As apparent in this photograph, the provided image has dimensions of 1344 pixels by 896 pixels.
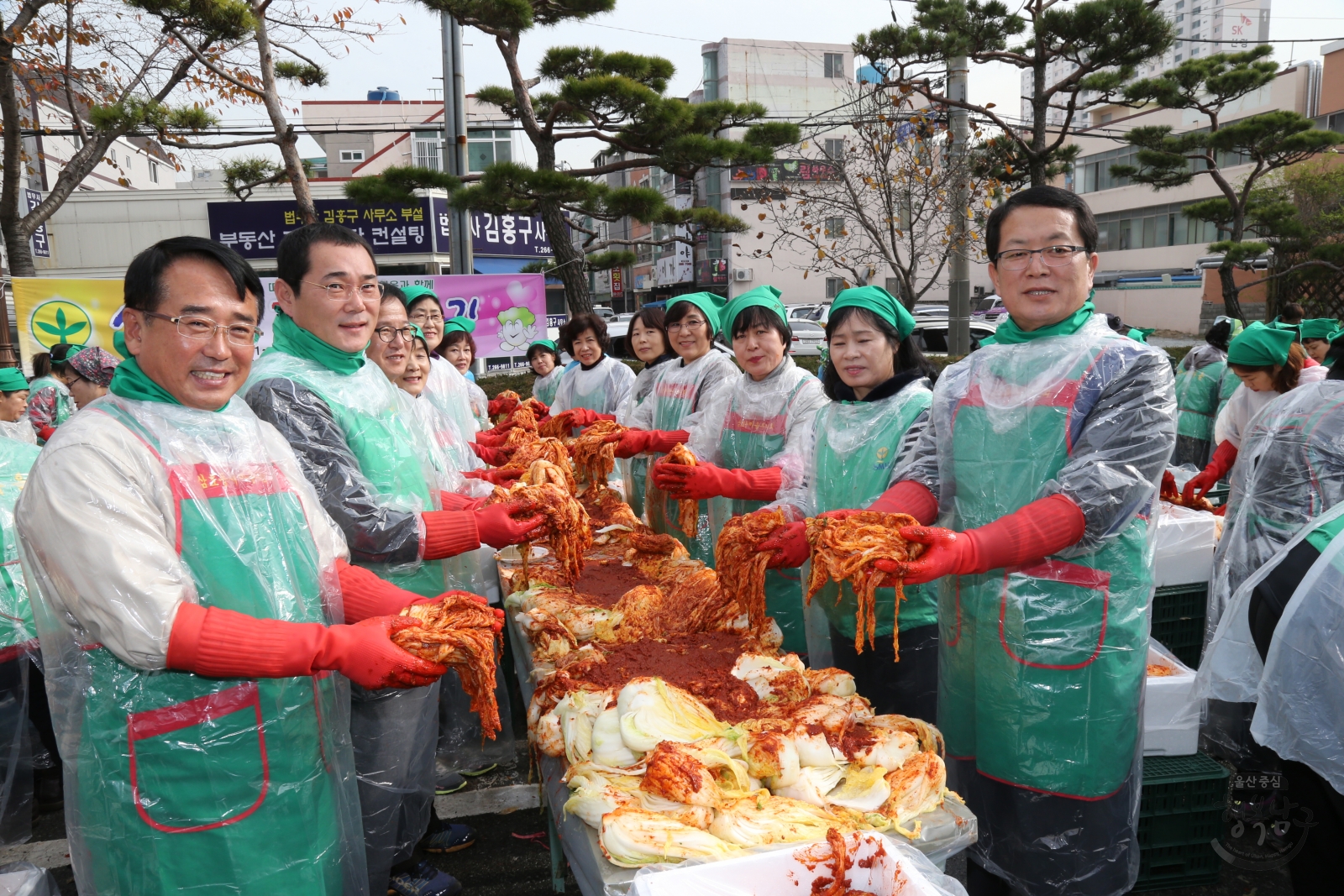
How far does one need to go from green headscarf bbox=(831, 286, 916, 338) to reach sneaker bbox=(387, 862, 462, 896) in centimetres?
243

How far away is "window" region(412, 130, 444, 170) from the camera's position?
1114 inches

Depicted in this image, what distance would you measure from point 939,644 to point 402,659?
1.62 meters

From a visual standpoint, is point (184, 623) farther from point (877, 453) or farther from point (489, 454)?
point (489, 454)

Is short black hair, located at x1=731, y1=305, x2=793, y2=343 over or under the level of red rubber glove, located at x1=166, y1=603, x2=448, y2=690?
over

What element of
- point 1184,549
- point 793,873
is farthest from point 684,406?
point 793,873

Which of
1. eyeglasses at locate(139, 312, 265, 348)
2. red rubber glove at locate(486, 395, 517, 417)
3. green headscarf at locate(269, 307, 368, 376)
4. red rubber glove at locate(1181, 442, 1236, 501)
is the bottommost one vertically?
red rubber glove at locate(1181, 442, 1236, 501)

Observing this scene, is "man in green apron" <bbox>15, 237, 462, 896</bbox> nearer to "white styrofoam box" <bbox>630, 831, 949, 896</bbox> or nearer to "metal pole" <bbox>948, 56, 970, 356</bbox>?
"white styrofoam box" <bbox>630, 831, 949, 896</bbox>

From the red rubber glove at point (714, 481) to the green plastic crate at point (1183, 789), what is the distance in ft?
5.50

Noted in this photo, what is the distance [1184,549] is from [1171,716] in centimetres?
156

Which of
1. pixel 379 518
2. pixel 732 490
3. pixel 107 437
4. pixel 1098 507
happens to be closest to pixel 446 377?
pixel 732 490

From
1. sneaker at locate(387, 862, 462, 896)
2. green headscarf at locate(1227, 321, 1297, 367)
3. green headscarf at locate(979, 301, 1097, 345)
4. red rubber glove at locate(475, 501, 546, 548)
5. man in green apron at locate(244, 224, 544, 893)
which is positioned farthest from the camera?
green headscarf at locate(1227, 321, 1297, 367)

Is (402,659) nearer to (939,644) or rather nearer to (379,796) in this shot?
(379,796)

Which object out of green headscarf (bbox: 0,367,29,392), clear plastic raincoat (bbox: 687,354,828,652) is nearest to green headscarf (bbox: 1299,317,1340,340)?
clear plastic raincoat (bbox: 687,354,828,652)

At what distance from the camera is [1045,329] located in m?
2.39
